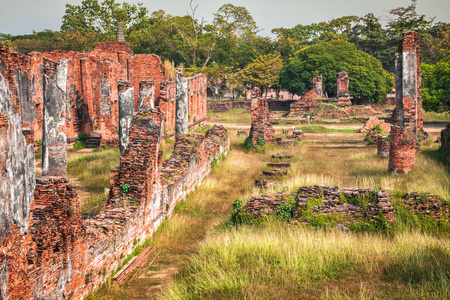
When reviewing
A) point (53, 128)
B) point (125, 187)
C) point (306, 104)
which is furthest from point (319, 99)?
point (125, 187)

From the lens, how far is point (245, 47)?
174 feet

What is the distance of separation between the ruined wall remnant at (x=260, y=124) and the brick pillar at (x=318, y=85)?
19.1m

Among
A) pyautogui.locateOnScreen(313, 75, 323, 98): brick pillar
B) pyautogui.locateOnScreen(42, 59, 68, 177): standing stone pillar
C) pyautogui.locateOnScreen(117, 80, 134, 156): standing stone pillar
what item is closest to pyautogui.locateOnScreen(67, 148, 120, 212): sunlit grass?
pyautogui.locateOnScreen(42, 59, 68, 177): standing stone pillar

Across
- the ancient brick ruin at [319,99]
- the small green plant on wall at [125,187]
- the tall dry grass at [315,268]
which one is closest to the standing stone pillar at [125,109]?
the small green plant on wall at [125,187]

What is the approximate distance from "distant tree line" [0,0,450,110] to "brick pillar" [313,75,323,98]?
1704 millimetres

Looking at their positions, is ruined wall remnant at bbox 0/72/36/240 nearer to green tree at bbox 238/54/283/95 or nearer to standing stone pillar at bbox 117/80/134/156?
standing stone pillar at bbox 117/80/134/156

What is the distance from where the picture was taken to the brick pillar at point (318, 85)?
3869 centimetres

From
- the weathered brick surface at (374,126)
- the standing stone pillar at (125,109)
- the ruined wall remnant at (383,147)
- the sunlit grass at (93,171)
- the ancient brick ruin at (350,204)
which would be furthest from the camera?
the weathered brick surface at (374,126)

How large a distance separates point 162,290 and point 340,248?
8.78ft

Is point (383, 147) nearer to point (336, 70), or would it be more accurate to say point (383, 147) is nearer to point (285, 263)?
point (285, 263)

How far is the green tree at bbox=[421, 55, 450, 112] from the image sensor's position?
998 inches

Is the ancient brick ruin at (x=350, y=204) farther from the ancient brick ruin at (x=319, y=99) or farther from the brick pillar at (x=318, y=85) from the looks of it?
the brick pillar at (x=318, y=85)

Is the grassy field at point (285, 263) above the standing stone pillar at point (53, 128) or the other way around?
the other way around

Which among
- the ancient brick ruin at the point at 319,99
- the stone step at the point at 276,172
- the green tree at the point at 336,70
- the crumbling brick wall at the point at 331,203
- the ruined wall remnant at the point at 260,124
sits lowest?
the stone step at the point at 276,172
